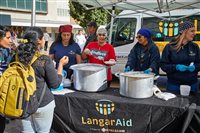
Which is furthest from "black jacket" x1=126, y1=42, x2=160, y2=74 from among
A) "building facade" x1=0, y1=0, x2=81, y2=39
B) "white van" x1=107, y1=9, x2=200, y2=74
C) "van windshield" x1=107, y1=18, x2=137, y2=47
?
"building facade" x1=0, y1=0, x2=81, y2=39

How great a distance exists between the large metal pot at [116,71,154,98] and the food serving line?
2 centimetres

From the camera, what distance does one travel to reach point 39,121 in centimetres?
213

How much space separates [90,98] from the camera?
2.66 metres

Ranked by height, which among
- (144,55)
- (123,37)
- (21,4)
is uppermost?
(21,4)

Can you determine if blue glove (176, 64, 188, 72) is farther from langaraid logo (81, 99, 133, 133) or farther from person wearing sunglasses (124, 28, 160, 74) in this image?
langaraid logo (81, 99, 133, 133)

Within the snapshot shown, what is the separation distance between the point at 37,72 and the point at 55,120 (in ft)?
3.13

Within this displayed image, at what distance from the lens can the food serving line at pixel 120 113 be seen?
2.42m

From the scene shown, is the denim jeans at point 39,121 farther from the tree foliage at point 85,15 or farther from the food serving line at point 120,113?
the tree foliage at point 85,15

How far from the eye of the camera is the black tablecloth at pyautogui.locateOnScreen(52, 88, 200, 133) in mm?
2410

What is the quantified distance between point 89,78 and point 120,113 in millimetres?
460

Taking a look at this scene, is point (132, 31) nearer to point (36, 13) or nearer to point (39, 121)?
point (39, 121)

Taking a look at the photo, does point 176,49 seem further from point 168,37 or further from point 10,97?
point 168,37

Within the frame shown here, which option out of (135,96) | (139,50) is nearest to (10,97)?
(135,96)

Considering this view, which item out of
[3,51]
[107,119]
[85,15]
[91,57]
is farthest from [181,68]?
[85,15]
